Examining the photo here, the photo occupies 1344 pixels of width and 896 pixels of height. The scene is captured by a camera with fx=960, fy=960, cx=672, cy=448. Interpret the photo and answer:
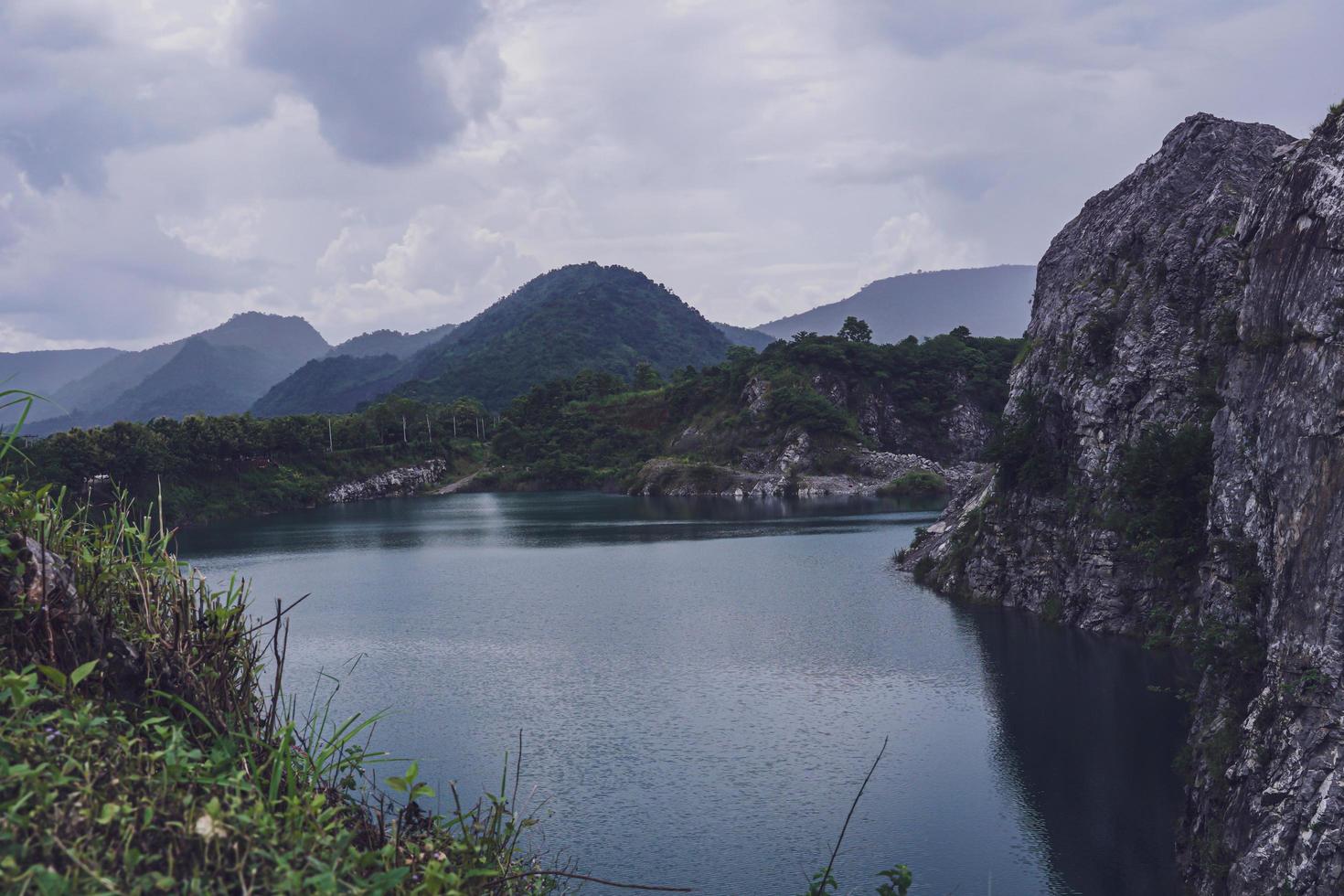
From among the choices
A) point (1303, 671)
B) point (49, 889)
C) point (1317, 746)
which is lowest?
point (1317, 746)

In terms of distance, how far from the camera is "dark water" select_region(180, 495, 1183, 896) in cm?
2659

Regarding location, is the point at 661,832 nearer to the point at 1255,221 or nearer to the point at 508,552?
the point at 1255,221

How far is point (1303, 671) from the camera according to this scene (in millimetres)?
21453

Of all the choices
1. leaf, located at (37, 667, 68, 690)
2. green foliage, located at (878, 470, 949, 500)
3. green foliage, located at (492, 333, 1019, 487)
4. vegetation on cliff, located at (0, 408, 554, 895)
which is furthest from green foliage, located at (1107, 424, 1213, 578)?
green foliage, located at (492, 333, 1019, 487)

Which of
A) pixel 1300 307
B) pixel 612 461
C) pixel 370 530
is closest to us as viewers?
pixel 1300 307

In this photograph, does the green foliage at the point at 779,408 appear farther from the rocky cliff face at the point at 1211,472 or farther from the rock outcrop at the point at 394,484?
the rocky cliff face at the point at 1211,472

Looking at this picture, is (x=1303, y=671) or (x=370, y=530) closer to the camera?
(x=1303, y=671)

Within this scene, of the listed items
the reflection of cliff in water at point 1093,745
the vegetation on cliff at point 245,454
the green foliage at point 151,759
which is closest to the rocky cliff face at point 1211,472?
the reflection of cliff in water at point 1093,745

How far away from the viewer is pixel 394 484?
170 m

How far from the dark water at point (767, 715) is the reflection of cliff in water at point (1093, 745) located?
104mm

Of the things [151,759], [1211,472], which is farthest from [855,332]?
[151,759]

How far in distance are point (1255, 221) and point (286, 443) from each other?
154m

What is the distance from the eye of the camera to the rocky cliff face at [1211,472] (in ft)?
70.9

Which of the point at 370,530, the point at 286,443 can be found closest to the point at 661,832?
the point at 370,530
